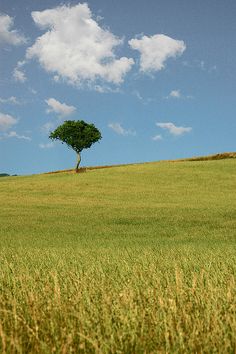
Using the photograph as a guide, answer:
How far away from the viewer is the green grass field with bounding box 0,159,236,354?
145 inches

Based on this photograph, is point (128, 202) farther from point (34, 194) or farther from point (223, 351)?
point (223, 351)

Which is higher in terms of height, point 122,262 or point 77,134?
point 77,134

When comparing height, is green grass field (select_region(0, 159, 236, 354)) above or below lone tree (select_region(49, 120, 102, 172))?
below

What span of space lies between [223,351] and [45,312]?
74.9 inches

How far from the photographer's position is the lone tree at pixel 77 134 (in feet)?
251

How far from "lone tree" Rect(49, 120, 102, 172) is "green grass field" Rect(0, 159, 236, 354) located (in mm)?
22058

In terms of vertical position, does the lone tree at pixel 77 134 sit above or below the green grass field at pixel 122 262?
above

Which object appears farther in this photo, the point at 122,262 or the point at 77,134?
the point at 77,134

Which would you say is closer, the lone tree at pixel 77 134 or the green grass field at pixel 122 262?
the green grass field at pixel 122 262

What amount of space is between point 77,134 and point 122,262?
6949cm

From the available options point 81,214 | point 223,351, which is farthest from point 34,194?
point 223,351

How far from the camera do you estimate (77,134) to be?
76.8 metres

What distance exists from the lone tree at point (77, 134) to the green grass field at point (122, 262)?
868 inches

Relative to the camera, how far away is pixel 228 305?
4438mm
